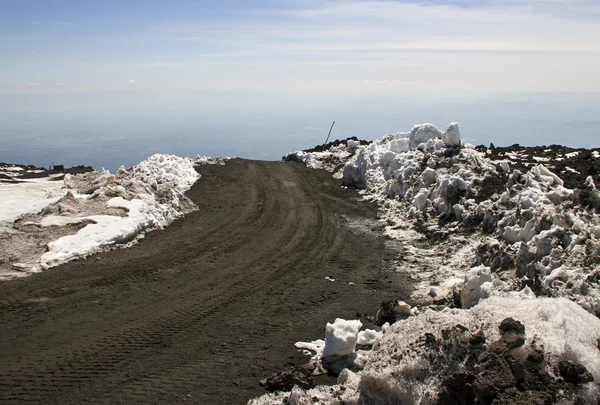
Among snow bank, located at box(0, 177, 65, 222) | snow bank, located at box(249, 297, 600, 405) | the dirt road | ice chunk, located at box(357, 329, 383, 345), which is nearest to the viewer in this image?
snow bank, located at box(249, 297, 600, 405)

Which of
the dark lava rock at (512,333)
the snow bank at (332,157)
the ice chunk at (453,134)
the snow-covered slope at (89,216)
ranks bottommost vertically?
the snow-covered slope at (89,216)

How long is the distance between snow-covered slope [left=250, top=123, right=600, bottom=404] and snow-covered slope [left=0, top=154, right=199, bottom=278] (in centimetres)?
763

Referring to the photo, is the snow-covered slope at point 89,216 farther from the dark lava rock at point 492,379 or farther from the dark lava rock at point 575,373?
the dark lava rock at point 575,373

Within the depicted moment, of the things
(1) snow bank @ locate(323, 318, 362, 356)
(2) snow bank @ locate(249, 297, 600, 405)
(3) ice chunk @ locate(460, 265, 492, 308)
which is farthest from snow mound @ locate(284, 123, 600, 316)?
(1) snow bank @ locate(323, 318, 362, 356)

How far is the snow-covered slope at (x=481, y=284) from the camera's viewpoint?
541 cm

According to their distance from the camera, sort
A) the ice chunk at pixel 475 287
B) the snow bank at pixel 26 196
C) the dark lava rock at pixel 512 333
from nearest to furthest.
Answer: the dark lava rock at pixel 512 333 → the ice chunk at pixel 475 287 → the snow bank at pixel 26 196

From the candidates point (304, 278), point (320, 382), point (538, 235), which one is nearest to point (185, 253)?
point (304, 278)

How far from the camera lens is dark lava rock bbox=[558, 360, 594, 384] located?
5.23 meters

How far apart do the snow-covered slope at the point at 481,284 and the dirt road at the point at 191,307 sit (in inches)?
50.2

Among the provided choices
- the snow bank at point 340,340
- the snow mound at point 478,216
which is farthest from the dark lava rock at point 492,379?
the snow mound at point 478,216

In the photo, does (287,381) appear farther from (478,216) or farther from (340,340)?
(478,216)

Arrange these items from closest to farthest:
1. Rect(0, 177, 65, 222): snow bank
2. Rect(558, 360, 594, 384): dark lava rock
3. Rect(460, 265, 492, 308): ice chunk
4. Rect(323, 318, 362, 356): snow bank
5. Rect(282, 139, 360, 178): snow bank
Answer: Rect(558, 360, 594, 384): dark lava rock
Rect(323, 318, 362, 356): snow bank
Rect(460, 265, 492, 308): ice chunk
Rect(0, 177, 65, 222): snow bank
Rect(282, 139, 360, 178): snow bank

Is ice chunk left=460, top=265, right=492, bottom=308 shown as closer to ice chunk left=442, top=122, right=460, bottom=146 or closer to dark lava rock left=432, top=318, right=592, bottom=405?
dark lava rock left=432, top=318, right=592, bottom=405

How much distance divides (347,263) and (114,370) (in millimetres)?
6705
